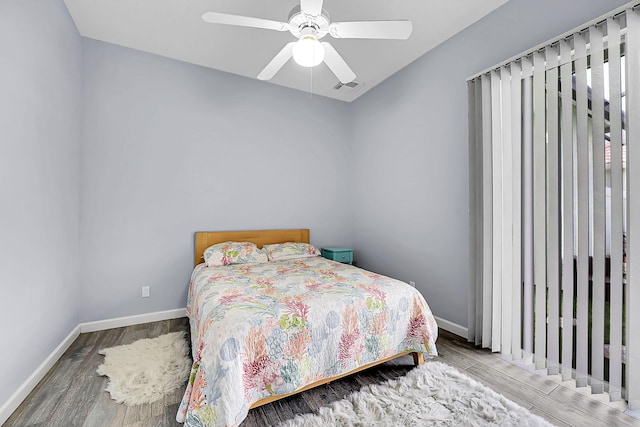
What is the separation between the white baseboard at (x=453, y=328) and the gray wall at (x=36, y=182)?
3.18 meters

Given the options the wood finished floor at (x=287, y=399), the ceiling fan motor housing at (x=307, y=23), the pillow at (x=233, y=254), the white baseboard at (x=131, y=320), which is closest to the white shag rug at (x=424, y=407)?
the wood finished floor at (x=287, y=399)

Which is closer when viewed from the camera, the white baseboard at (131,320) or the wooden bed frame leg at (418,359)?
the wooden bed frame leg at (418,359)

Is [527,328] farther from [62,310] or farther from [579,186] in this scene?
[62,310]

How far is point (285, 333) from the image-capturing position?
1.59 meters

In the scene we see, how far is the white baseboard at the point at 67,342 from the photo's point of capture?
62.7 inches

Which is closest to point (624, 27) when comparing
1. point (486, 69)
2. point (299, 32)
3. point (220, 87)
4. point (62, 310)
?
point (486, 69)

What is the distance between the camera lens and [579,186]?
1796mm

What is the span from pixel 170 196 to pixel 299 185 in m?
1.53

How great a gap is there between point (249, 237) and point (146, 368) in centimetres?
164

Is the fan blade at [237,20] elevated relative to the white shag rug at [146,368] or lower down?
elevated

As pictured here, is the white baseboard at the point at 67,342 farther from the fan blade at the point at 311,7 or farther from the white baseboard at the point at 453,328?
the fan blade at the point at 311,7

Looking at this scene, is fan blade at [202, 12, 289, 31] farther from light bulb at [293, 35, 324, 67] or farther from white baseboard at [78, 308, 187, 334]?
white baseboard at [78, 308, 187, 334]

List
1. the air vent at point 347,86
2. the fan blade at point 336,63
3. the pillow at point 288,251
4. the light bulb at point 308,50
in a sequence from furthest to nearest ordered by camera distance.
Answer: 1. the air vent at point 347,86
2. the pillow at point 288,251
3. the fan blade at point 336,63
4. the light bulb at point 308,50

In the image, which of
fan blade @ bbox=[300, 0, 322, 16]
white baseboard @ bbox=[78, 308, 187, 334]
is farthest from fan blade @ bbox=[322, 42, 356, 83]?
white baseboard @ bbox=[78, 308, 187, 334]
